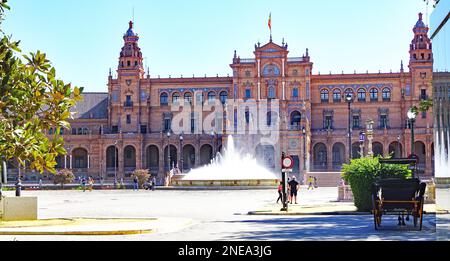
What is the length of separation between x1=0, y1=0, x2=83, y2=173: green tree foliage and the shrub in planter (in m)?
11.3

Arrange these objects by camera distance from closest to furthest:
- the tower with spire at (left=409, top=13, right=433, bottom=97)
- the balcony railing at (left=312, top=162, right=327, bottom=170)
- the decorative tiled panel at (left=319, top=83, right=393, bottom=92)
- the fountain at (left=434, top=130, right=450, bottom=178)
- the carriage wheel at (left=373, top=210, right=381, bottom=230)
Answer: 1. the fountain at (left=434, top=130, right=450, bottom=178)
2. the carriage wheel at (left=373, top=210, right=381, bottom=230)
3. the balcony railing at (left=312, top=162, right=327, bottom=170)
4. the tower with spire at (left=409, top=13, right=433, bottom=97)
5. the decorative tiled panel at (left=319, top=83, right=393, bottom=92)

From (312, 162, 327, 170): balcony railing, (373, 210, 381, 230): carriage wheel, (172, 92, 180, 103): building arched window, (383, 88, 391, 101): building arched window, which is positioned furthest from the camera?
(172, 92, 180, 103): building arched window

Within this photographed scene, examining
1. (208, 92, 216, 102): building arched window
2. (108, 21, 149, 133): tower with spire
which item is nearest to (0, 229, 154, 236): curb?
(108, 21, 149, 133): tower with spire

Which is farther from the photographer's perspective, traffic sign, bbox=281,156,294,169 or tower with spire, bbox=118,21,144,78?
tower with spire, bbox=118,21,144,78

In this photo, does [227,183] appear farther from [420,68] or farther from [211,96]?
[420,68]

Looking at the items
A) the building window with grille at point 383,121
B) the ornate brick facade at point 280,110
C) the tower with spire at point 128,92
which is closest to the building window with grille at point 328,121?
the ornate brick facade at point 280,110

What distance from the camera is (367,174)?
26.8 m

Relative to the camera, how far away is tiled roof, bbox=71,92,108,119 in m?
108

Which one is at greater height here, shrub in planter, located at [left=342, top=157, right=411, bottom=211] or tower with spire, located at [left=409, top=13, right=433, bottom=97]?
tower with spire, located at [left=409, top=13, right=433, bottom=97]

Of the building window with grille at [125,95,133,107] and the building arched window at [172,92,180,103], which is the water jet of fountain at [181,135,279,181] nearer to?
the building arched window at [172,92,180,103]

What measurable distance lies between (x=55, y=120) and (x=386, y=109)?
84.6m

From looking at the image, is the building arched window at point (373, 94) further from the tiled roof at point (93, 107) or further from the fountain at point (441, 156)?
the fountain at point (441, 156)

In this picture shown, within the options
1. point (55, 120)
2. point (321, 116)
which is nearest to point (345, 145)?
point (321, 116)

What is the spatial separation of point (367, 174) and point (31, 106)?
12520 mm
